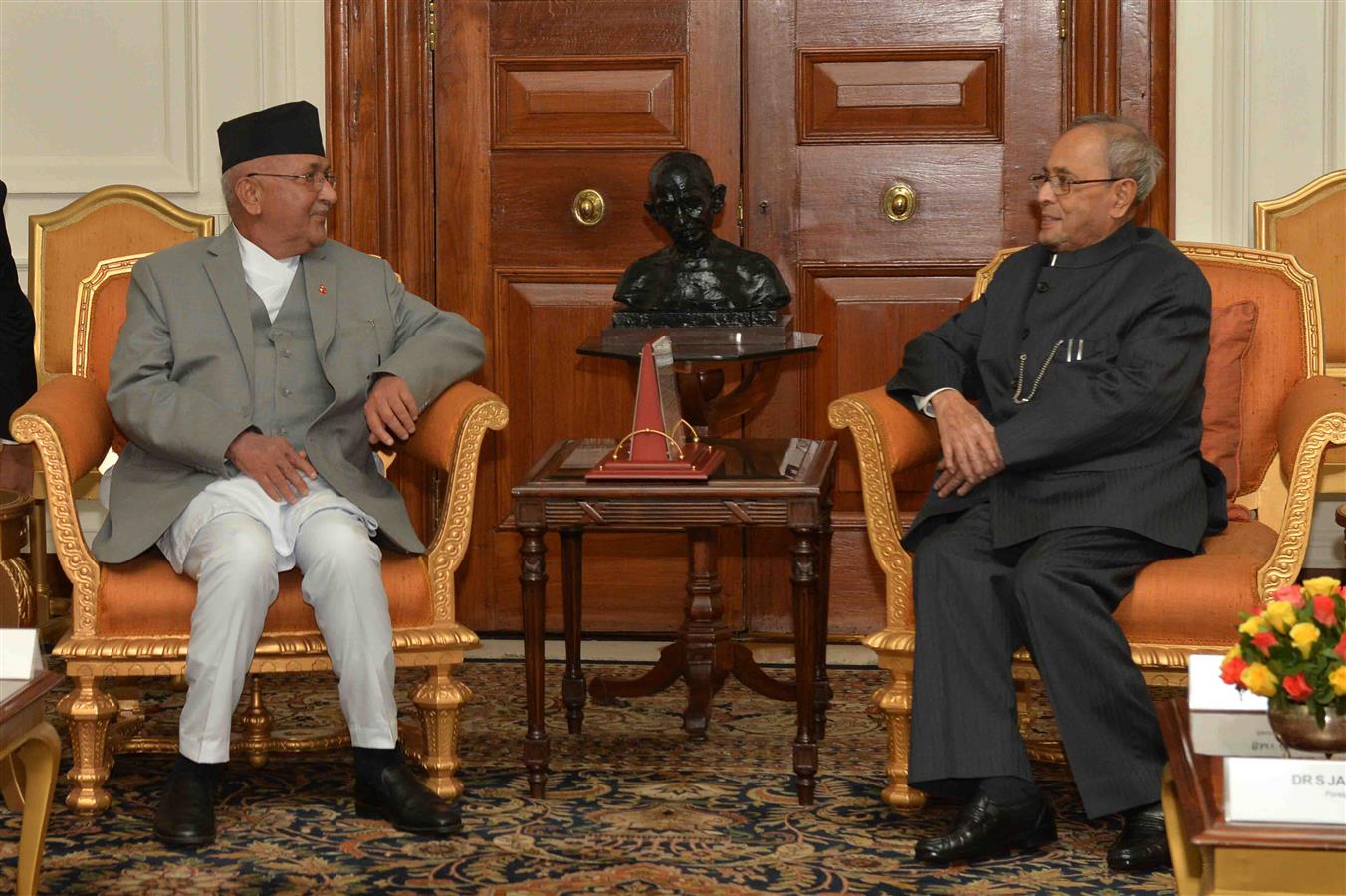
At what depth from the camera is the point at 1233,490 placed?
11.8 ft

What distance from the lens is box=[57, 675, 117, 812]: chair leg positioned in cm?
329

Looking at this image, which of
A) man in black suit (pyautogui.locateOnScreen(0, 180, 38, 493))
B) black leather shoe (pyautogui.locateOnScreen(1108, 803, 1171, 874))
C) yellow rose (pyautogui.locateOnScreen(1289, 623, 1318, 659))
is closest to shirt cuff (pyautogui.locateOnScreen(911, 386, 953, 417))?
black leather shoe (pyautogui.locateOnScreen(1108, 803, 1171, 874))

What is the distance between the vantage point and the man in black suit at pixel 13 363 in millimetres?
4012

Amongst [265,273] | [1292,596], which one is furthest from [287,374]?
[1292,596]

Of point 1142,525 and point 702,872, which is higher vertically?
point 1142,525

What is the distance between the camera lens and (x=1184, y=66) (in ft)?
14.9

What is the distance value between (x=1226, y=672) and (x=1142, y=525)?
94 centimetres

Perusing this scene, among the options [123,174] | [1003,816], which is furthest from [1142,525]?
[123,174]

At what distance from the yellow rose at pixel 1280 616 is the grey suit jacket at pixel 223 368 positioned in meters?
1.76

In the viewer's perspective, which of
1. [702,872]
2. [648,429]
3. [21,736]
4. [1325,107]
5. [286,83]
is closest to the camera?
[21,736]

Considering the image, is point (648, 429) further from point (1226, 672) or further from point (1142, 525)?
point (1226, 672)

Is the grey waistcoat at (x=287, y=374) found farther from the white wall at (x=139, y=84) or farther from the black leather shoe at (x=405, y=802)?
the white wall at (x=139, y=84)

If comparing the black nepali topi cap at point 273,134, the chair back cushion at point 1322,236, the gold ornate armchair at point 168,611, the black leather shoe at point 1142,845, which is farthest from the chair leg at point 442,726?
the chair back cushion at point 1322,236

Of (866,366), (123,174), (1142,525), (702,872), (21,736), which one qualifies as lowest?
(702,872)
